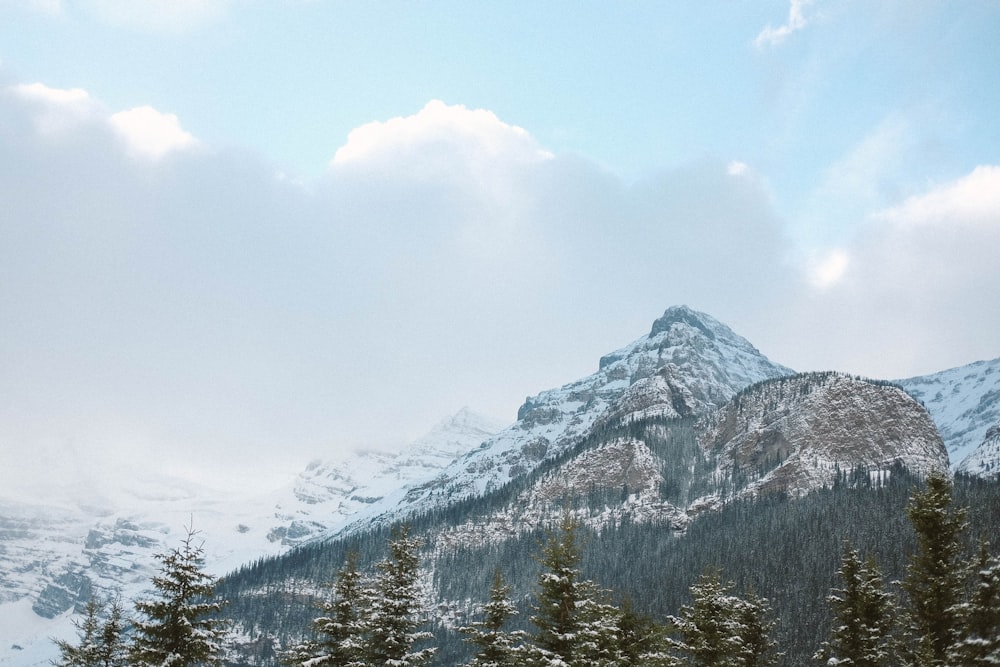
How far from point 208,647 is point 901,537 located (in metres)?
154

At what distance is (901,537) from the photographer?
6029 inches

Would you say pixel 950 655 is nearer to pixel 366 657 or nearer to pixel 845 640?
pixel 845 640

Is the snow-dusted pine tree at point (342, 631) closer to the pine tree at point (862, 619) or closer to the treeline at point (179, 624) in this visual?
the treeline at point (179, 624)

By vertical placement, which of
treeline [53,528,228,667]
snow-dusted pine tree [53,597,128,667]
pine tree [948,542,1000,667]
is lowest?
snow-dusted pine tree [53,597,128,667]

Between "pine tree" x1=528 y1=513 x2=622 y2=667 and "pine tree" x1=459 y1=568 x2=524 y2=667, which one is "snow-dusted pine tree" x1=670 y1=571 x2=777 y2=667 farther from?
"pine tree" x1=459 y1=568 x2=524 y2=667

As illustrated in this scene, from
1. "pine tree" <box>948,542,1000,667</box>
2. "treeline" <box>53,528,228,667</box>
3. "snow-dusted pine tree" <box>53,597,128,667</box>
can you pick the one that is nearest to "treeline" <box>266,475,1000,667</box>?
"pine tree" <box>948,542,1000,667</box>

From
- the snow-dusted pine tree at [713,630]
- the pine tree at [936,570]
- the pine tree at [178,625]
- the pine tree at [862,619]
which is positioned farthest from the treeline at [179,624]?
the pine tree at [936,570]

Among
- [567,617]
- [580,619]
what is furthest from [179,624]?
[580,619]

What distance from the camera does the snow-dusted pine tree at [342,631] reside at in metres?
33.9

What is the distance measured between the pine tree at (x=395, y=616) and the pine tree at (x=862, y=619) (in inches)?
870

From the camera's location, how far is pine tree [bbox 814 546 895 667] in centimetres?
4184

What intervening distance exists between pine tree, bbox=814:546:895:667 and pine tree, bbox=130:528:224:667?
3065cm

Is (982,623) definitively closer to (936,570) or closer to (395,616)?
(936,570)

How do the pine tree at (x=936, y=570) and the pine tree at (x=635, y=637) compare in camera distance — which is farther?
the pine tree at (x=635, y=637)
